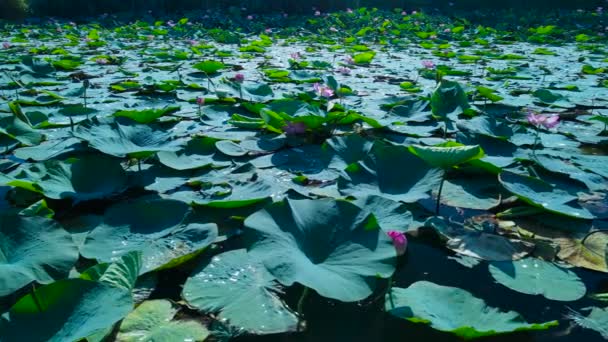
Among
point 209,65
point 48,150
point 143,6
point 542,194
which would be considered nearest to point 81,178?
point 48,150

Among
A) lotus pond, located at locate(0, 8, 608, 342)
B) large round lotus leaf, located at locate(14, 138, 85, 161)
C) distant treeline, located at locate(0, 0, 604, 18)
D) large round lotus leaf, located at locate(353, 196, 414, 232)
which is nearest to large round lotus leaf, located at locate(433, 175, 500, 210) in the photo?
lotus pond, located at locate(0, 8, 608, 342)

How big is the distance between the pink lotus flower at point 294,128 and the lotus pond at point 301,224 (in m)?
0.01

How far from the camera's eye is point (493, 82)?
3.56 m

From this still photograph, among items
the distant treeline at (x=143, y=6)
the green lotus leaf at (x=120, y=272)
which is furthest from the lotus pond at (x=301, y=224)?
the distant treeline at (x=143, y=6)

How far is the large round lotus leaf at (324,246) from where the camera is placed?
2.67 ft

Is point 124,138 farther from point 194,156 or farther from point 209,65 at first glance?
point 209,65

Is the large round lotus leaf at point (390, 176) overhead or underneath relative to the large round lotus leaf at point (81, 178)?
overhead

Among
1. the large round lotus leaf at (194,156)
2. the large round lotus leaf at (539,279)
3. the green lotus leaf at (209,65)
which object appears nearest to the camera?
the large round lotus leaf at (539,279)

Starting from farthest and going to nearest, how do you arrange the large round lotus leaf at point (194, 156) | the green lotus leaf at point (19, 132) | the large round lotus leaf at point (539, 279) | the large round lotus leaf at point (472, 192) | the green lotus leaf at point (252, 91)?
the green lotus leaf at point (252, 91)
the green lotus leaf at point (19, 132)
the large round lotus leaf at point (194, 156)
the large round lotus leaf at point (472, 192)
the large round lotus leaf at point (539, 279)

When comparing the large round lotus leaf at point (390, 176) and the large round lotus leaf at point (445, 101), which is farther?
the large round lotus leaf at point (445, 101)

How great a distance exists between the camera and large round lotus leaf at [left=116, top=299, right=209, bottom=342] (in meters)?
0.78

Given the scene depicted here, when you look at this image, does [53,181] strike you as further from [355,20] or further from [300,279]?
[355,20]

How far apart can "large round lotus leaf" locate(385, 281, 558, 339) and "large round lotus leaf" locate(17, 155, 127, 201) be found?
0.94 meters

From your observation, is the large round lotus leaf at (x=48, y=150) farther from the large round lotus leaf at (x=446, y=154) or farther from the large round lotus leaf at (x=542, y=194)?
the large round lotus leaf at (x=542, y=194)
